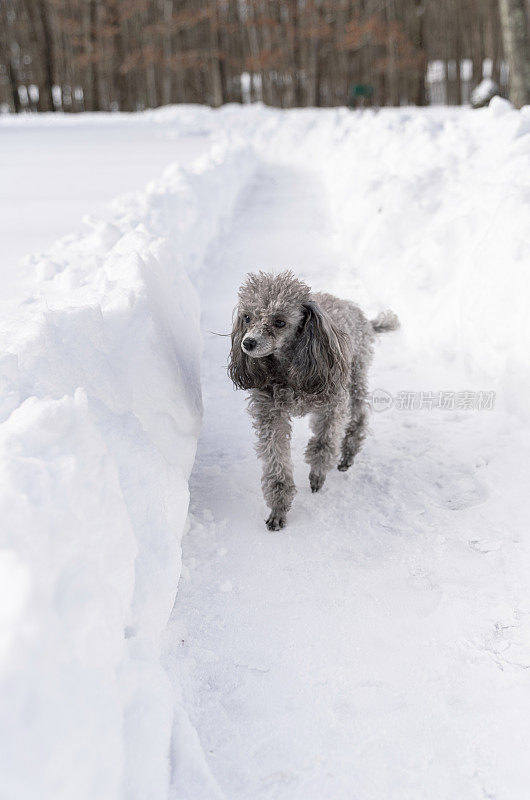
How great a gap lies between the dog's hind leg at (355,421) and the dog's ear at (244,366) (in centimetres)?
99

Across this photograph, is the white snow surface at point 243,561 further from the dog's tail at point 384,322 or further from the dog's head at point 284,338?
the dog's tail at point 384,322

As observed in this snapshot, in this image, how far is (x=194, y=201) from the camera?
953 cm

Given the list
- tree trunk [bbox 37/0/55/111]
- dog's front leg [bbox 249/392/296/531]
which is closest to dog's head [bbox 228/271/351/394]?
dog's front leg [bbox 249/392/296/531]

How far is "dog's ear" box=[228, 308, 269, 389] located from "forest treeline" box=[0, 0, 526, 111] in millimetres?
23053

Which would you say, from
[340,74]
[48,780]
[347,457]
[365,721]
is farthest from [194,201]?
[340,74]

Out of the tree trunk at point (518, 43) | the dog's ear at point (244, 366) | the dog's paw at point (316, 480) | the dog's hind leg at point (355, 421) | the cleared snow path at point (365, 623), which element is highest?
the tree trunk at point (518, 43)

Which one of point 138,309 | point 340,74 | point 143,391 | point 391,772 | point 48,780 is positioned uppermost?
point 340,74

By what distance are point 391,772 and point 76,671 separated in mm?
1247

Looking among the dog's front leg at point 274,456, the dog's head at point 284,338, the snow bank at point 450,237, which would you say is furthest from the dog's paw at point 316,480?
the snow bank at point 450,237

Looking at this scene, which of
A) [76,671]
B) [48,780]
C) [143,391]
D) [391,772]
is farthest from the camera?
[143,391]

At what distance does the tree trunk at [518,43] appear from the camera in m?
11.5

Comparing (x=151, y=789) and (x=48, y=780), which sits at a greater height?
(x=48, y=780)

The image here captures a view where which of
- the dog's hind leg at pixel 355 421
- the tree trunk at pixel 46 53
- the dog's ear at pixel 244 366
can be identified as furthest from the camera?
the tree trunk at pixel 46 53

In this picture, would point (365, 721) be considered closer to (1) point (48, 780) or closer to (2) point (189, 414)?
(1) point (48, 780)
